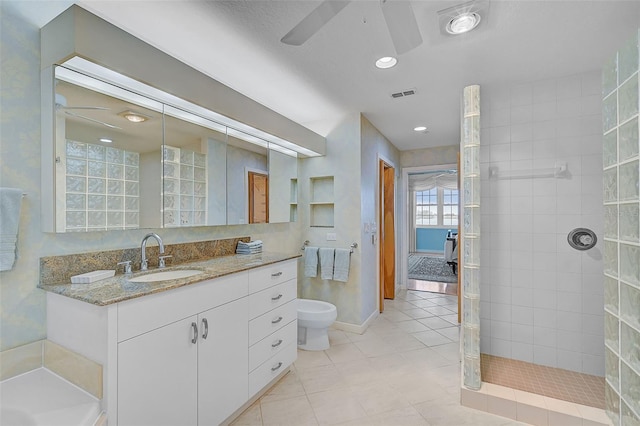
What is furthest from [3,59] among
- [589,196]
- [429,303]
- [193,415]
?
[429,303]

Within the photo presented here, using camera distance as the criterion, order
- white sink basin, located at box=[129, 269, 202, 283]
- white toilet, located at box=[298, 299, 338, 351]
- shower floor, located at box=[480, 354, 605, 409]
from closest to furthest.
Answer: white sink basin, located at box=[129, 269, 202, 283]
shower floor, located at box=[480, 354, 605, 409]
white toilet, located at box=[298, 299, 338, 351]

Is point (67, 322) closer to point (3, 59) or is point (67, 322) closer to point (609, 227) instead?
point (3, 59)

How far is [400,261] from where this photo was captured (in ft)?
16.6

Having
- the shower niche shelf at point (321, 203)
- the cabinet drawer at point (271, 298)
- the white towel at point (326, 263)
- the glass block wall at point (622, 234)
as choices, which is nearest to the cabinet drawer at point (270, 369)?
the cabinet drawer at point (271, 298)

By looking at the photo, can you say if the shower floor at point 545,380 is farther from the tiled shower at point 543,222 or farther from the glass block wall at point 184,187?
the glass block wall at point 184,187

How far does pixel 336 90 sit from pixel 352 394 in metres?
2.43

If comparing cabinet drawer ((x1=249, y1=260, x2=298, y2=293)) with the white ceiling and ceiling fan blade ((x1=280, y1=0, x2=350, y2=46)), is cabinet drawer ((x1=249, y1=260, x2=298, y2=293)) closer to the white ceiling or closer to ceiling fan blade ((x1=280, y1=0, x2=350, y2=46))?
ceiling fan blade ((x1=280, y1=0, x2=350, y2=46))

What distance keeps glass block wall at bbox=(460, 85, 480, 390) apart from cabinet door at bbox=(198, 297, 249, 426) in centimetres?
151

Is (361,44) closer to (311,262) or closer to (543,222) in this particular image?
(543,222)

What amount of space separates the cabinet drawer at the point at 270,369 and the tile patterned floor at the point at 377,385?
0.39ft

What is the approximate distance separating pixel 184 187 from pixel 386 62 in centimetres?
168

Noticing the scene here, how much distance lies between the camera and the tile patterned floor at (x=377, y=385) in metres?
1.88

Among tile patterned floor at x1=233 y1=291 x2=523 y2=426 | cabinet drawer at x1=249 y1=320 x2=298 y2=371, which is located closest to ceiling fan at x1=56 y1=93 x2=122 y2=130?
cabinet drawer at x1=249 y1=320 x2=298 y2=371

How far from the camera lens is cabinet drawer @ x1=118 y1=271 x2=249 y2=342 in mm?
1261
